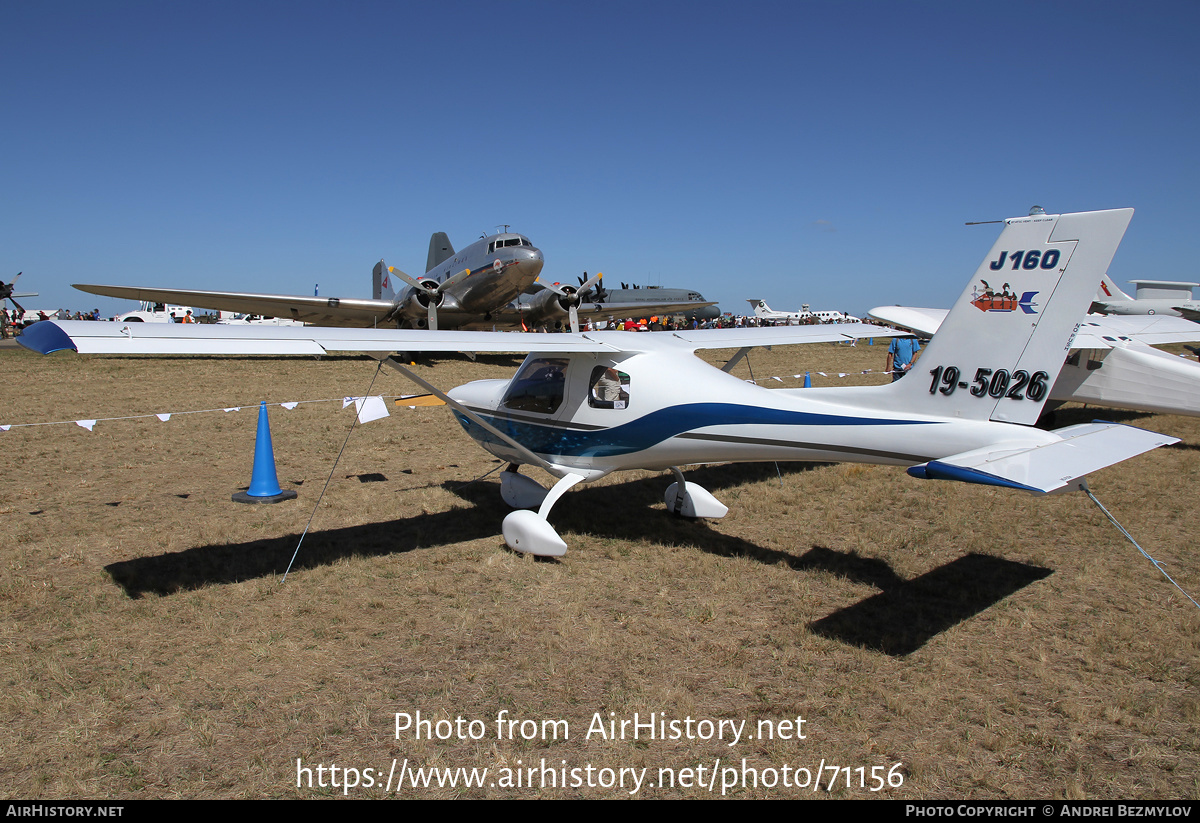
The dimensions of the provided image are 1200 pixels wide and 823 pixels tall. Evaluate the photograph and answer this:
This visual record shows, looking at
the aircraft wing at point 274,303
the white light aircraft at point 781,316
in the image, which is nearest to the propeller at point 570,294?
the aircraft wing at point 274,303

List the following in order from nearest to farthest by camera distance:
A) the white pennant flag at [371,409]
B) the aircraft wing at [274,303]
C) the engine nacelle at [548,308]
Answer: the white pennant flag at [371,409], the aircraft wing at [274,303], the engine nacelle at [548,308]

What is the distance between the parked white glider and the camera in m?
11.5

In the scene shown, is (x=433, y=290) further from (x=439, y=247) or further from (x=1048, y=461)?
(x=1048, y=461)

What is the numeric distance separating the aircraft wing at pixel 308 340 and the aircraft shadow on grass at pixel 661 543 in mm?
2236

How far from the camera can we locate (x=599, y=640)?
5012 millimetres

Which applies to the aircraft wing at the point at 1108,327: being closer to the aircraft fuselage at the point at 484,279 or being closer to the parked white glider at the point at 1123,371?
the parked white glider at the point at 1123,371

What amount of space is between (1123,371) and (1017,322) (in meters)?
9.38

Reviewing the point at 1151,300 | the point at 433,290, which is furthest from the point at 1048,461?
the point at 1151,300

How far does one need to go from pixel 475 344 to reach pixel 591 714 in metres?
3.87

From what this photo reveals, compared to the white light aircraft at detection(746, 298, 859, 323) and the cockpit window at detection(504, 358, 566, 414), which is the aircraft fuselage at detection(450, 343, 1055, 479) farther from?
the white light aircraft at detection(746, 298, 859, 323)

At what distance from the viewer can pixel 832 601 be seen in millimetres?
5707

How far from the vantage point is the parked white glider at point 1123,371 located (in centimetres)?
1154
